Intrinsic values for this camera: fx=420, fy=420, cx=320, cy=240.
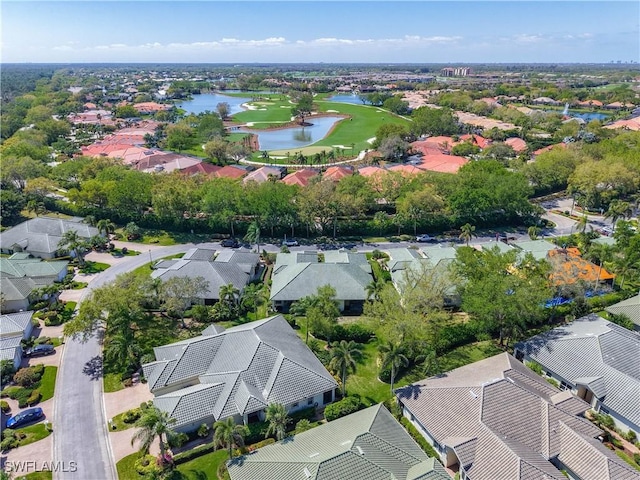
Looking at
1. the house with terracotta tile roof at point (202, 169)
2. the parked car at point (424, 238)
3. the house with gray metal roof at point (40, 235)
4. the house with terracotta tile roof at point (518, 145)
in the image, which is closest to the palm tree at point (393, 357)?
the parked car at point (424, 238)

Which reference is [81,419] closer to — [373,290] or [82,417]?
[82,417]

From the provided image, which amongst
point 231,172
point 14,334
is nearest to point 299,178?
point 231,172

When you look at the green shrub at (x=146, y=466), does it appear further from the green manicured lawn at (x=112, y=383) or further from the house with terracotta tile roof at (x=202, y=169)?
the house with terracotta tile roof at (x=202, y=169)

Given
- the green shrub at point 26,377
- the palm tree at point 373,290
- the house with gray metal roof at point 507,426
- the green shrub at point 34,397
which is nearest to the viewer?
the house with gray metal roof at point 507,426

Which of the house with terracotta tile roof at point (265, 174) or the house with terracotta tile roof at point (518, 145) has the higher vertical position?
the house with terracotta tile roof at point (518, 145)

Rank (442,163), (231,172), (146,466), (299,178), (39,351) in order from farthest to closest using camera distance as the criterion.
→ (442,163) → (231,172) → (299,178) → (39,351) → (146,466)

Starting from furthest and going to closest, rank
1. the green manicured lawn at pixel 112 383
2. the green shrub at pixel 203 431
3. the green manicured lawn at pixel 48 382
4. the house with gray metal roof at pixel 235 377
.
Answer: the green manicured lawn at pixel 112 383 → the green manicured lawn at pixel 48 382 → the house with gray metal roof at pixel 235 377 → the green shrub at pixel 203 431
